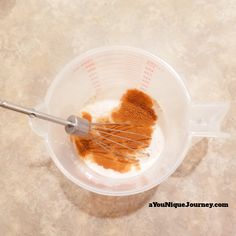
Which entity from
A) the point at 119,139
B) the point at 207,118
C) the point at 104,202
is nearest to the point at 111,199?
the point at 104,202

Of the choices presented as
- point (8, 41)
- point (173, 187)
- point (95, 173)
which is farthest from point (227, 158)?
point (8, 41)

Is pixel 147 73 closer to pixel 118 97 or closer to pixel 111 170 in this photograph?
Answer: pixel 118 97

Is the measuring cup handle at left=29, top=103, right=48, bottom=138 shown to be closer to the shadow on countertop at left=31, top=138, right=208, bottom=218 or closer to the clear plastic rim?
the clear plastic rim

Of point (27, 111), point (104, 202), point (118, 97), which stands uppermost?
point (27, 111)

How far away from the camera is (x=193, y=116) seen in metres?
0.60

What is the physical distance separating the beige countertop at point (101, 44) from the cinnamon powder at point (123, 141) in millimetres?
65

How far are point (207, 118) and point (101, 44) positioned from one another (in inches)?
11.8

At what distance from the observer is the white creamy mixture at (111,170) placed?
0.69 meters

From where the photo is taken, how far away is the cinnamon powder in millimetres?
690

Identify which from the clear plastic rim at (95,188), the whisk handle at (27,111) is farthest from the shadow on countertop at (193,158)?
the whisk handle at (27,111)

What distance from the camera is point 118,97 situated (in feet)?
2.41

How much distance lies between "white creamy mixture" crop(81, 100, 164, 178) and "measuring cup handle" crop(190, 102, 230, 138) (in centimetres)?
12

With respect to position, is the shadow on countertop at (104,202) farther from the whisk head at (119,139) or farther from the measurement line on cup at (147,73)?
the measurement line on cup at (147,73)

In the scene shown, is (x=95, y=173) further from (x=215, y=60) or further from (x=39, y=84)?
(x=215, y=60)
